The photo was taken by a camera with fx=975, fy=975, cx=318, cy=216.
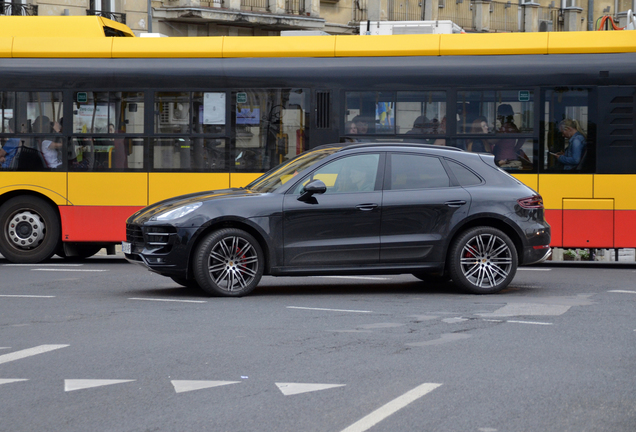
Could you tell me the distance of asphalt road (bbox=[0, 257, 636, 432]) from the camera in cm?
520

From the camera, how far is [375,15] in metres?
37.9

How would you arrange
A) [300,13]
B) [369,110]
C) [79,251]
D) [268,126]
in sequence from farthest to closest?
1. [300,13]
2. [79,251]
3. [268,126]
4. [369,110]

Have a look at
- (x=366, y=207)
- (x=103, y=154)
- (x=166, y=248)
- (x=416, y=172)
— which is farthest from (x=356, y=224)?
(x=103, y=154)

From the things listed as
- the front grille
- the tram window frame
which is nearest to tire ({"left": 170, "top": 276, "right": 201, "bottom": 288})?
the front grille

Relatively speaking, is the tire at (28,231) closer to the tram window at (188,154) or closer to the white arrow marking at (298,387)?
the tram window at (188,154)

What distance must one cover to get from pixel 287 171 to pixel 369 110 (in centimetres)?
351

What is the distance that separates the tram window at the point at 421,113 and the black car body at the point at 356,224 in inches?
112

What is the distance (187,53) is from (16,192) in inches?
124

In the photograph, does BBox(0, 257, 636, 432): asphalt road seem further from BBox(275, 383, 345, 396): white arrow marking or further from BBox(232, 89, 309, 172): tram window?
BBox(232, 89, 309, 172): tram window

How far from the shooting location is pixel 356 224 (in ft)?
32.8

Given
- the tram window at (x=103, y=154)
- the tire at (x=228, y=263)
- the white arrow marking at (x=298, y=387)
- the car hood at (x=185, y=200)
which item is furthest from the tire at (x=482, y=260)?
the tram window at (x=103, y=154)

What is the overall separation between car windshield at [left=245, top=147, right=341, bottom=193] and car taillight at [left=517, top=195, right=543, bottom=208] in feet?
6.68

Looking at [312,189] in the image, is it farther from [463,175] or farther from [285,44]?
[285,44]

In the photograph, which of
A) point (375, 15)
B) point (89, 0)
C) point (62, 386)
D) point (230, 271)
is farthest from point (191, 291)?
point (375, 15)
